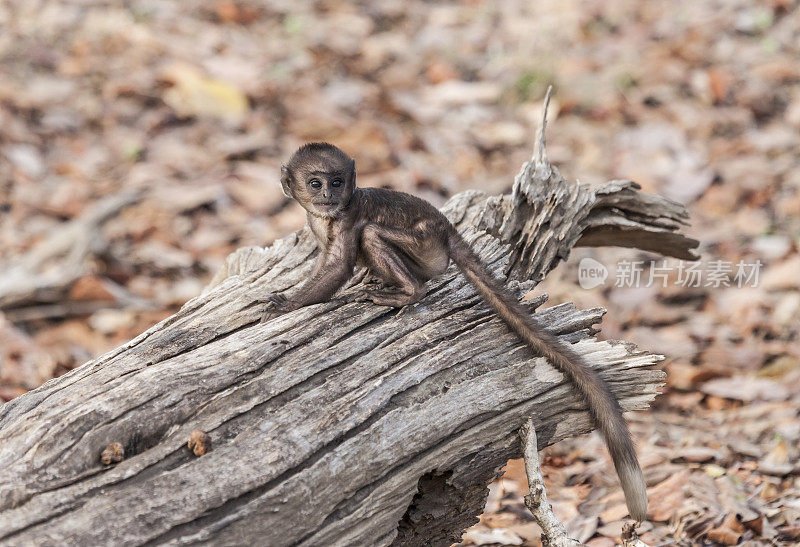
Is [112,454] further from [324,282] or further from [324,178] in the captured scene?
[324,178]

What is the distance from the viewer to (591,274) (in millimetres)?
7516

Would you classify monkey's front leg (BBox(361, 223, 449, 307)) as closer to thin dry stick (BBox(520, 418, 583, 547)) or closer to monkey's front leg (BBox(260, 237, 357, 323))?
monkey's front leg (BBox(260, 237, 357, 323))

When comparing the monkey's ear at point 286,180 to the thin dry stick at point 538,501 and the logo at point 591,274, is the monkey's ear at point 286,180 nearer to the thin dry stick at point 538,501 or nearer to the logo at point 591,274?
the thin dry stick at point 538,501

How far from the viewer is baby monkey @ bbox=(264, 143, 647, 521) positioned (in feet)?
13.0

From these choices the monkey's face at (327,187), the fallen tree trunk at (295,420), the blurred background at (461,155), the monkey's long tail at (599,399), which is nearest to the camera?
the fallen tree trunk at (295,420)

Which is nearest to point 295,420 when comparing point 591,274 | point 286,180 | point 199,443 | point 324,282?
point 199,443

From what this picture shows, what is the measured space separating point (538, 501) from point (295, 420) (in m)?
1.06

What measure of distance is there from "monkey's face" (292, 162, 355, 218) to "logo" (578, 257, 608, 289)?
142 inches

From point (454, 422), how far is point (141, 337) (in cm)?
148

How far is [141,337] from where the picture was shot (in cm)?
381

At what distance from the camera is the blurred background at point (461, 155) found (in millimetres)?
5465

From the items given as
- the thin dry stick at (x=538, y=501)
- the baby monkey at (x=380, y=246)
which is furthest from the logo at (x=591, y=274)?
the thin dry stick at (x=538, y=501)

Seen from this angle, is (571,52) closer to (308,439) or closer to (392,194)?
(392,194)

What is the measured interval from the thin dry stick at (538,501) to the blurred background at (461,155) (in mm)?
1139
